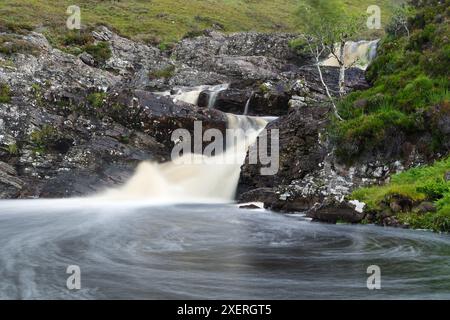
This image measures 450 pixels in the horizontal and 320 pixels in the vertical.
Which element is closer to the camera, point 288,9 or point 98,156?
point 98,156

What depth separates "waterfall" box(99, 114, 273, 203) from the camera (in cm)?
2689

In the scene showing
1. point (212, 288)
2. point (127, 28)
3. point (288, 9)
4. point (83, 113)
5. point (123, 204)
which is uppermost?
point (288, 9)

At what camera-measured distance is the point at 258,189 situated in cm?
2344

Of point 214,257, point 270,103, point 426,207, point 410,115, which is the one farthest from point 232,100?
point 214,257

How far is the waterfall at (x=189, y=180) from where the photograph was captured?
26.9 metres

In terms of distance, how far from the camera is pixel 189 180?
2805cm

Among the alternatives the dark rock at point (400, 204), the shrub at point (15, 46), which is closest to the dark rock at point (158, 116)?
the shrub at point (15, 46)

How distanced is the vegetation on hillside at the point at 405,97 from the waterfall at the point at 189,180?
6961 millimetres

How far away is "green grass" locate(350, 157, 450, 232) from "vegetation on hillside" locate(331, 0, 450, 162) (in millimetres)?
1850

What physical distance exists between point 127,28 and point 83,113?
44.7 metres

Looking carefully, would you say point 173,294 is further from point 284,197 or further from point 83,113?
point 83,113

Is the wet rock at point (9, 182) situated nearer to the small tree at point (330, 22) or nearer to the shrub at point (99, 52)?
the shrub at point (99, 52)

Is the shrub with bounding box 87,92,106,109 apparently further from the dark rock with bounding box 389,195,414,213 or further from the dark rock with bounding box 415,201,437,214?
the dark rock with bounding box 415,201,437,214
